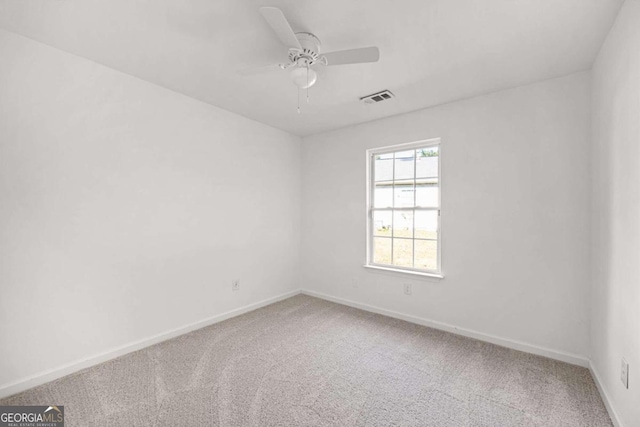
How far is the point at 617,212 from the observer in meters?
1.72

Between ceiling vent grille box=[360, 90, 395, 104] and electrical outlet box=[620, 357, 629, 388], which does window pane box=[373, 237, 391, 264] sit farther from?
electrical outlet box=[620, 357, 629, 388]

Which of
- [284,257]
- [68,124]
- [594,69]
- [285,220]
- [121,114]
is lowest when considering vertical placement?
[284,257]

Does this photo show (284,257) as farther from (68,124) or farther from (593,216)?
(593,216)

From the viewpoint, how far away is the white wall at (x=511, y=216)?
235 centimetres

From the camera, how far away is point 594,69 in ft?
7.20

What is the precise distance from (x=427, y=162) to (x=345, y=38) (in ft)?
6.03

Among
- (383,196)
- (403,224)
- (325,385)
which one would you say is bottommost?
(325,385)

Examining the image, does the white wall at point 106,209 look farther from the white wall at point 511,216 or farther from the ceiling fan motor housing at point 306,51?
the white wall at point 511,216

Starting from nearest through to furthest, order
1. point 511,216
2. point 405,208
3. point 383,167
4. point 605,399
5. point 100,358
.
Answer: point 605,399 < point 100,358 < point 511,216 < point 405,208 < point 383,167

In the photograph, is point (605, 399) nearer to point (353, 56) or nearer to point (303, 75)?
point (353, 56)

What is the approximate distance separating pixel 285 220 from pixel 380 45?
8.85ft

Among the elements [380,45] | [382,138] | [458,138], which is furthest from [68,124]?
[458,138]

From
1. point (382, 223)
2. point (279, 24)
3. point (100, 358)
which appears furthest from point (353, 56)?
point (100, 358)

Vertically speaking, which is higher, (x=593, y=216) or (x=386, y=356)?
(x=593, y=216)
